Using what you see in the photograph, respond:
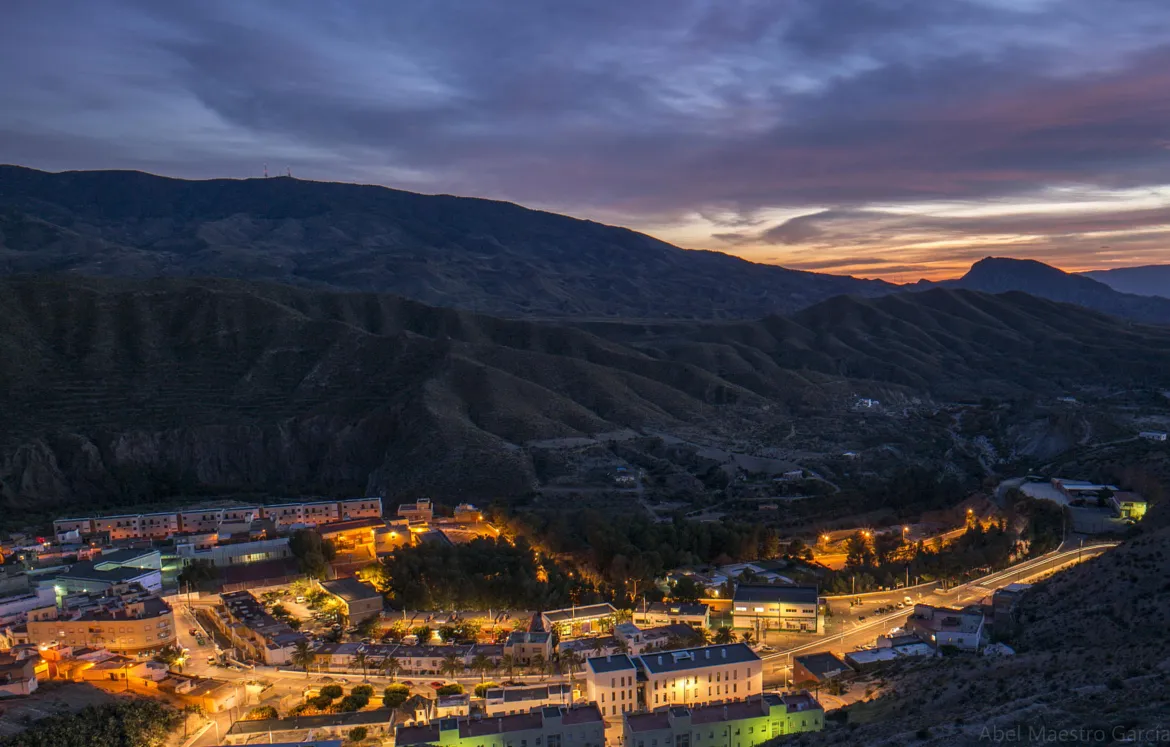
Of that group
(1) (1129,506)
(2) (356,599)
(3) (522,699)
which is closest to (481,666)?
(3) (522,699)

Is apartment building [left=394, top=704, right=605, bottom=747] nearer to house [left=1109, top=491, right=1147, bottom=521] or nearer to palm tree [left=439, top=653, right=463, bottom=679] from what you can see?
palm tree [left=439, top=653, right=463, bottom=679]

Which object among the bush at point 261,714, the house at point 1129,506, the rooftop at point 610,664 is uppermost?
the house at point 1129,506

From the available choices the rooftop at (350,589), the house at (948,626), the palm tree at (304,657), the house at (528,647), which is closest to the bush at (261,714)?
the palm tree at (304,657)

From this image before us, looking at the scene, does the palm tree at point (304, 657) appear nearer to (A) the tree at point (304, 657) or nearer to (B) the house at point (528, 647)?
(A) the tree at point (304, 657)

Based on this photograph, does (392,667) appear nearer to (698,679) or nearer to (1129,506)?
(698,679)

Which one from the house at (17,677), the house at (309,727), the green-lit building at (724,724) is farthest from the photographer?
the house at (17,677)

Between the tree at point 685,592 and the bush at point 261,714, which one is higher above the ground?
the tree at point 685,592
